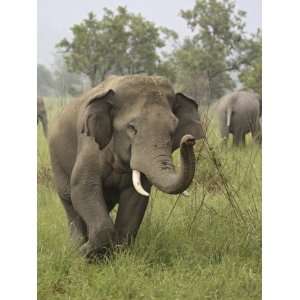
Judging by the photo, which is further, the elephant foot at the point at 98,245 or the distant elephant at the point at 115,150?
the elephant foot at the point at 98,245

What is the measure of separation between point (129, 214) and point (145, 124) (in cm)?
46

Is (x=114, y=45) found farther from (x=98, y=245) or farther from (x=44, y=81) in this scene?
(x=98, y=245)

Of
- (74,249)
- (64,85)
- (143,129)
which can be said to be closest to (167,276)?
(74,249)

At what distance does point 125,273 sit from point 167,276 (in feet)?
0.52

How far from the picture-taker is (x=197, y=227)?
293 centimetres

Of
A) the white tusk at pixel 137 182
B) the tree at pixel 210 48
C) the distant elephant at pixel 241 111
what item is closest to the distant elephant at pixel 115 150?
the white tusk at pixel 137 182

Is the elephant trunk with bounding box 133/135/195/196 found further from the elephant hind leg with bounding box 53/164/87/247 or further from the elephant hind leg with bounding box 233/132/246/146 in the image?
the elephant hind leg with bounding box 233/132/246/146

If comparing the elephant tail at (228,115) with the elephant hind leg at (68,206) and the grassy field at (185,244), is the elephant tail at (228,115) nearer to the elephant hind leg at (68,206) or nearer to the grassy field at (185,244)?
the grassy field at (185,244)

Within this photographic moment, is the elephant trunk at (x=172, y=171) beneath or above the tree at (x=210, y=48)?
beneath

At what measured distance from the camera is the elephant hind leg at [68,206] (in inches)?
115

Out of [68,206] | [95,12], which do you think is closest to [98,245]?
[68,206]

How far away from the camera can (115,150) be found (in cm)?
272

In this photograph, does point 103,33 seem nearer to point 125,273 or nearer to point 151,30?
point 151,30

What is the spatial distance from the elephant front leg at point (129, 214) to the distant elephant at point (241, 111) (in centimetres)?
51
